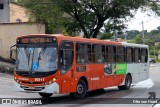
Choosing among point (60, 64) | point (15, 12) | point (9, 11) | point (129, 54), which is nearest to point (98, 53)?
point (60, 64)

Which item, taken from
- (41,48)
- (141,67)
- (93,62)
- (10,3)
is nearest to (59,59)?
(41,48)

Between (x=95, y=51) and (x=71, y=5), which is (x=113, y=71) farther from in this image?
(x=71, y=5)

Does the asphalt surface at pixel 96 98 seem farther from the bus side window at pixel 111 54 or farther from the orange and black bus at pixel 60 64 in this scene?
the bus side window at pixel 111 54

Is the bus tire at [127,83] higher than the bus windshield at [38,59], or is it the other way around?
the bus windshield at [38,59]

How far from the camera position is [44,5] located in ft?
105

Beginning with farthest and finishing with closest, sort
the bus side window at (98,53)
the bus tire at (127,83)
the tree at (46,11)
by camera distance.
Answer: the tree at (46,11), the bus tire at (127,83), the bus side window at (98,53)

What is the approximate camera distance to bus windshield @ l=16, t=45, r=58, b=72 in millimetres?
15711

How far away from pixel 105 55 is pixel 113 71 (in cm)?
144

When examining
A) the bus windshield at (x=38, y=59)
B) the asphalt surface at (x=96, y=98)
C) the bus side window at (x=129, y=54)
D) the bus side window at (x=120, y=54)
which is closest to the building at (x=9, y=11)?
the bus side window at (x=129, y=54)

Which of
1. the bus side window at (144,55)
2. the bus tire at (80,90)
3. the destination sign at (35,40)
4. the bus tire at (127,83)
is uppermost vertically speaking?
the destination sign at (35,40)

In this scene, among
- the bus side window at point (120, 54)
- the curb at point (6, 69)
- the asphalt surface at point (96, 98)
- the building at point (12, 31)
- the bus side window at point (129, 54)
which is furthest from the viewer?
the building at point (12, 31)

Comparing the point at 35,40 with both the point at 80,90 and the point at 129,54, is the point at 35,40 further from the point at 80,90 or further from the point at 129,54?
the point at 129,54

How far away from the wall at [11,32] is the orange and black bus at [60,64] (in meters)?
18.4

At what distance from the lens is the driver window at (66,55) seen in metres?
16.0
